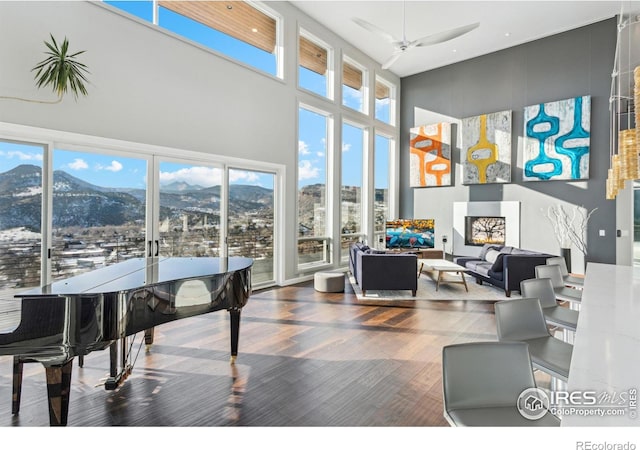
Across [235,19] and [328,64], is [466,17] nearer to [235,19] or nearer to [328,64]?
[328,64]

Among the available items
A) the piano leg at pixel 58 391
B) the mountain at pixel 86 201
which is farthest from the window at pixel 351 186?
the piano leg at pixel 58 391

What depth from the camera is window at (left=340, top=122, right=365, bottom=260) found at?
797 cm

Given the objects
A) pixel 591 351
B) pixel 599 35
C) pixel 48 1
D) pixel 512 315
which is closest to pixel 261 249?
pixel 48 1

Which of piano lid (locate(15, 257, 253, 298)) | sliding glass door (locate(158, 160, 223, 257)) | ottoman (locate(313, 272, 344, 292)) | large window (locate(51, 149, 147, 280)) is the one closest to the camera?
piano lid (locate(15, 257, 253, 298))

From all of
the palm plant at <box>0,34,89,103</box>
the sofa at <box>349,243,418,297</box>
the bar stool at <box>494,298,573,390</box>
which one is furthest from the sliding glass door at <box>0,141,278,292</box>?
the bar stool at <box>494,298,573,390</box>

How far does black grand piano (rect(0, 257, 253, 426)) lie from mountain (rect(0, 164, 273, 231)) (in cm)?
162

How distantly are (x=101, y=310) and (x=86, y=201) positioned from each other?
9.07 feet

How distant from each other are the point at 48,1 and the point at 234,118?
2.49 m

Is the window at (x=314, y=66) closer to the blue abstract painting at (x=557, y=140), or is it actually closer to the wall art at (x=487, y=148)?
the wall art at (x=487, y=148)

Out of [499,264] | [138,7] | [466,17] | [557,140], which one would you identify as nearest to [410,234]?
[499,264]

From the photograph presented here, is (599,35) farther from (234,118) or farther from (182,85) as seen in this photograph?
(182,85)

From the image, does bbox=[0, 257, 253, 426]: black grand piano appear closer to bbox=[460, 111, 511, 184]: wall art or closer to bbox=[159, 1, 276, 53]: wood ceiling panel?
bbox=[159, 1, 276, 53]: wood ceiling panel

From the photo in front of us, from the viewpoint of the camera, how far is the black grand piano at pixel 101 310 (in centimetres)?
183

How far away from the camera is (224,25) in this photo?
18.1 feet
